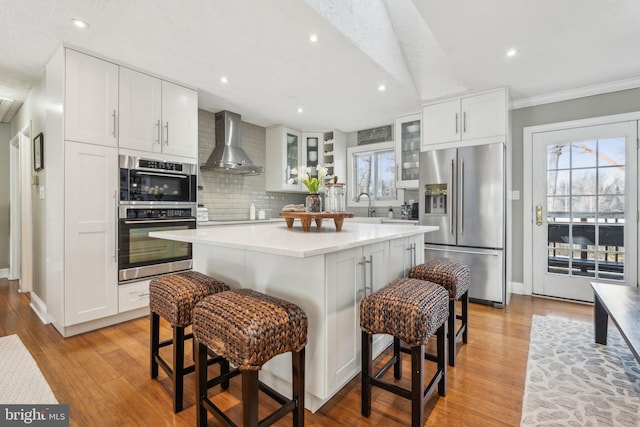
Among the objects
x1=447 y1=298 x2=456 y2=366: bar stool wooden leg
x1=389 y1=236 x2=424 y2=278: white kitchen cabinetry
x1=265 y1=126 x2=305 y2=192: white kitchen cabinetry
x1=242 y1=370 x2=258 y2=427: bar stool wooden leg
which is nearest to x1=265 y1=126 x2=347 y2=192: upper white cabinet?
x1=265 y1=126 x2=305 y2=192: white kitchen cabinetry

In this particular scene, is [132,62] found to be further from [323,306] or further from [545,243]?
[545,243]

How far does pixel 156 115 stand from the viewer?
3023 millimetres

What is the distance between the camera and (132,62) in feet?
9.00

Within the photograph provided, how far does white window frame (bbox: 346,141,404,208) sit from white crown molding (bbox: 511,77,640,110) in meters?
1.70

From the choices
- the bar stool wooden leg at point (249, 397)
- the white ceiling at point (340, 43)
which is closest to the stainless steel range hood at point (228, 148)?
the white ceiling at point (340, 43)

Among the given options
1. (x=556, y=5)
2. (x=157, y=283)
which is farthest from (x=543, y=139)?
(x=157, y=283)

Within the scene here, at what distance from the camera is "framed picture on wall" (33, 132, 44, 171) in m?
2.96

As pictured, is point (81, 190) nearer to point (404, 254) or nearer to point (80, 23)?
point (80, 23)

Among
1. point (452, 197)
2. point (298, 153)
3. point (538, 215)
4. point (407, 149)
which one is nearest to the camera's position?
point (452, 197)

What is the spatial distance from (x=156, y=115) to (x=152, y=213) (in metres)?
0.97

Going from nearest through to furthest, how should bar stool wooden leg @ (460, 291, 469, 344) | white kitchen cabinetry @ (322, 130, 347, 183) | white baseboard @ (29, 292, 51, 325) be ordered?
bar stool wooden leg @ (460, 291, 469, 344) < white baseboard @ (29, 292, 51, 325) < white kitchen cabinetry @ (322, 130, 347, 183)

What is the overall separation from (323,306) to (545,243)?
344 centimetres

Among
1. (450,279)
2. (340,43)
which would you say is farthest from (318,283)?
(340,43)

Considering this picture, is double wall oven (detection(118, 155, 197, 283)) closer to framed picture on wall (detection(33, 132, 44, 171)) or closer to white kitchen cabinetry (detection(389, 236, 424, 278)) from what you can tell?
framed picture on wall (detection(33, 132, 44, 171))
